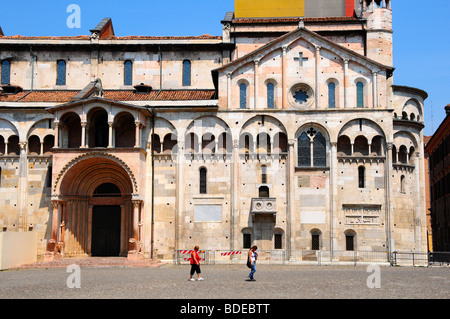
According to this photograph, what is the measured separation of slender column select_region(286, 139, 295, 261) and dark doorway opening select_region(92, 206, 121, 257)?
12.1 meters

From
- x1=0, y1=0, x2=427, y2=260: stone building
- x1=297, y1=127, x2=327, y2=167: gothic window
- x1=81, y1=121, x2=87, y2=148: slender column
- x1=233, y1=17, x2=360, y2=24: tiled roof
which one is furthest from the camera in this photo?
x1=233, y1=17, x2=360, y2=24: tiled roof

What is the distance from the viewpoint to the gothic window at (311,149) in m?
41.2

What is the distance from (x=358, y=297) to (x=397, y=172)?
23785 millimetres

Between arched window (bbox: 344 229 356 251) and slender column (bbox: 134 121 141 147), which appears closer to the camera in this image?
slender column (bbox: 134 121 141 147)

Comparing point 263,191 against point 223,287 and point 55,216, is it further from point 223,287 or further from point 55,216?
point 223,287

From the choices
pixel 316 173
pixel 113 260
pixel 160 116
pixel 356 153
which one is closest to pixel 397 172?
pixel 356 153

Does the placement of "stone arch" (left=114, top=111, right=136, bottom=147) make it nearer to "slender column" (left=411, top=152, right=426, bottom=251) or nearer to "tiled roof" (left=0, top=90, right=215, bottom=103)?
"tiled roof" (left=0, top=90, right=215, bottom=103)

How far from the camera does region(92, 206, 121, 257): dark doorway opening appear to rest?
4216 cm

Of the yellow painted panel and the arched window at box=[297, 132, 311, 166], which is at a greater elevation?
the yellow painted panel

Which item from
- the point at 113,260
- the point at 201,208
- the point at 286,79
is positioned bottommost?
the point at 113,260

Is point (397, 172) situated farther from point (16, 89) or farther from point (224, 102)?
point (16, 89)

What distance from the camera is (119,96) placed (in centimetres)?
4400

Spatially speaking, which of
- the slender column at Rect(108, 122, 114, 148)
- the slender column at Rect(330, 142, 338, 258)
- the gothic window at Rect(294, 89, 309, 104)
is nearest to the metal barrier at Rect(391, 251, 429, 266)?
the slender column at Rect(330, 142, 338, 258)

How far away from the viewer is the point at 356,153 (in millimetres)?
41438
